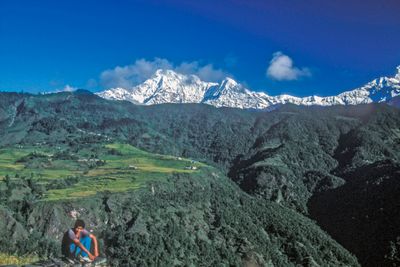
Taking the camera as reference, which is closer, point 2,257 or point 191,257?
point 2,257

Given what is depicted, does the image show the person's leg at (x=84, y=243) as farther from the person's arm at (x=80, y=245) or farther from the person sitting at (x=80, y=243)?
the person's arm at (x=80, y=245)

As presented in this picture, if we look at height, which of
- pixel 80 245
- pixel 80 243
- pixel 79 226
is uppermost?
pixel 79 226

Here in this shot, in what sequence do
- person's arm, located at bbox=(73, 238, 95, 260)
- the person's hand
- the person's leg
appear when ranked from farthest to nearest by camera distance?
the person's hand
the person's leg
person's arm, located at bbox=(73, 238, 95, 260)

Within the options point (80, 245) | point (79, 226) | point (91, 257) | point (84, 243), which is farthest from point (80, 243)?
point (91, 257)

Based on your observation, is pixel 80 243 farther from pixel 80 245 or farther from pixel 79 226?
pixel 79 226

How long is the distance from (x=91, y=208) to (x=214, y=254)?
165 ft

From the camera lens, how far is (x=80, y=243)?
28.3 meters

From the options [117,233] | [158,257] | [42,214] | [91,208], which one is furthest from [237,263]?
[42,214]

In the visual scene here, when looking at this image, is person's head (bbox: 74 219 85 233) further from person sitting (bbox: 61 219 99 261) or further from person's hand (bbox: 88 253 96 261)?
person's hand (bbox: 88 253 96 261)

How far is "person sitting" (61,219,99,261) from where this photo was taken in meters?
28.2

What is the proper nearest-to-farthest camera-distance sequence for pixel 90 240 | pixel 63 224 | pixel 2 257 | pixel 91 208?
pixel 90 240
pixel 2 257
pixel 63 224
pixel 91 208

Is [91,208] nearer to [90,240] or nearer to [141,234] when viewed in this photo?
[141,234]

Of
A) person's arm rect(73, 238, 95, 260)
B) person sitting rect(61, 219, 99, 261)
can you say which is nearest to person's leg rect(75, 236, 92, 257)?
person sitting rect(61, 219, 99, 261)

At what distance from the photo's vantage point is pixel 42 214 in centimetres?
18450
